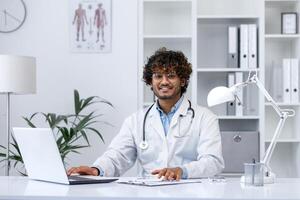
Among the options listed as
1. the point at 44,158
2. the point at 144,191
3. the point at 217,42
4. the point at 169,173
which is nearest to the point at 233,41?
the point at 217,42

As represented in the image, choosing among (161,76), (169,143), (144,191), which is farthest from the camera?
(161,76)

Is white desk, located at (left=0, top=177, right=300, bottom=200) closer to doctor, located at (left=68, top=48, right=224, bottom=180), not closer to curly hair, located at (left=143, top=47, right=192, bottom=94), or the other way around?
doctor, located at (left=68, top=48, right=224, bottom=180)

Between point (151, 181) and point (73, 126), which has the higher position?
point (73, 126)

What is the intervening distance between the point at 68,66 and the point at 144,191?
8.46 feet

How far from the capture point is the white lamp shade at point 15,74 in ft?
13.0

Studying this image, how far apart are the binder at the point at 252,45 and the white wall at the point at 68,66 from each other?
854mm

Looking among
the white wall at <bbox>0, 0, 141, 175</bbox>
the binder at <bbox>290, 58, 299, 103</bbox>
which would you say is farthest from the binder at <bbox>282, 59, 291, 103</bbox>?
the white wall at <bbox>0, 0, 141, 175</bbox>

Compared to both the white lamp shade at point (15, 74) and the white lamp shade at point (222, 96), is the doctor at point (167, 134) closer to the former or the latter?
the white lamp shade at point (222, 96)

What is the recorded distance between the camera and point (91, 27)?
471 centimetres

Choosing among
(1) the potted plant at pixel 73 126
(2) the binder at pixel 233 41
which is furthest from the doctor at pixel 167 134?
(2) the binder at pixel 233 41

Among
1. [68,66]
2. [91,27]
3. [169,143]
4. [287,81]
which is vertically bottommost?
[169,143]

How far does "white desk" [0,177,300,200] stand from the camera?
213 cm

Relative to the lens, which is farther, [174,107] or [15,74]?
[15,74]

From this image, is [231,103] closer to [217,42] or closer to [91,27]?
[217,42]
